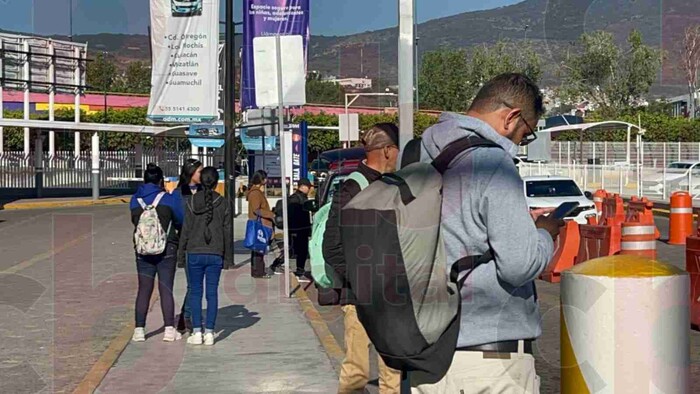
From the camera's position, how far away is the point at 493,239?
3623 millimetres

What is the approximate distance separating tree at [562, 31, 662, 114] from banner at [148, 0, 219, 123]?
34496 mm

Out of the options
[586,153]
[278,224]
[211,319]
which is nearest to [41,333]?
[211,319]

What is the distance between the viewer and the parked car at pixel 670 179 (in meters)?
35.2

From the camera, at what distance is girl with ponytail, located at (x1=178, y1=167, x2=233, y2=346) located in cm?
975

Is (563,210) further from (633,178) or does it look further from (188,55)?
(633,178)

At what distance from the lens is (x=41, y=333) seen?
10.7 m

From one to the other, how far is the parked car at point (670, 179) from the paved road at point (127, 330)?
21482mm

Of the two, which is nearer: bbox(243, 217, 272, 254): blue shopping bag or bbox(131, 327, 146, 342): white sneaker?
bbox(131, 327, 146, 342): white sneaker

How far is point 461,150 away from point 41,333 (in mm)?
7940

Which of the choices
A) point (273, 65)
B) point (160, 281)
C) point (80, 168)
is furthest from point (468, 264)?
point (80, 168)

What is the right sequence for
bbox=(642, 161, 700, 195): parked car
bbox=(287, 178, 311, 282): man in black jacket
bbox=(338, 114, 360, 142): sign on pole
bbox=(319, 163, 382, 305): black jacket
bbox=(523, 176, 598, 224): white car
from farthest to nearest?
1. bbox=(642, 161, 700, 195): parked car
2. bbox=(523, 176, 598, 224): white car
3. bbox=(338, 114, 360, 142): sign on pole
4. bbox=(287, 178, 311, 282): man in black jacket
5. bbox=(319, 163, 382, 305): black jacket

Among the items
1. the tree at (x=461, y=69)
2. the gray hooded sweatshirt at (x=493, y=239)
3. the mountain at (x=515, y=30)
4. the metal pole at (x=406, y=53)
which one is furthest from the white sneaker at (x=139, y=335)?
the tree at (x=461, y=69)

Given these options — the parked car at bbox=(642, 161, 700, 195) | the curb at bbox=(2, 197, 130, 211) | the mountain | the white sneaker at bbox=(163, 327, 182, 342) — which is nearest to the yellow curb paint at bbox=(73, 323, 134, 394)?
the white sneaker at bbox=(163, 327, 182, 342)

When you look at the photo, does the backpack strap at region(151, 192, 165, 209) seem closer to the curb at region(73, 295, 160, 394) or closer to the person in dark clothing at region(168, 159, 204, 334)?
the person in dark clothing at region(168, 159, 204, 334)
